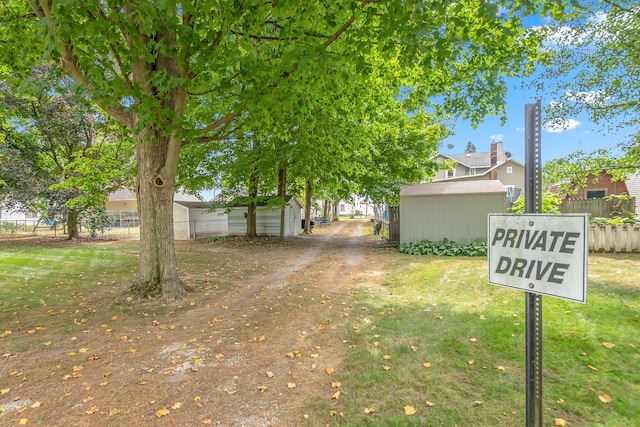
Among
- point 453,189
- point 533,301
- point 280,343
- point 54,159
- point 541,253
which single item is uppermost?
point 54,159

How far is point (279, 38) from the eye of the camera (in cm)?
571

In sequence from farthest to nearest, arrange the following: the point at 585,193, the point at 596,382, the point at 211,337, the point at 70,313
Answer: the point at 585,193, the point at 70,313, the point at 211,337, the point at 596,382

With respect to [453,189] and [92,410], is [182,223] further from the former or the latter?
[92,410]

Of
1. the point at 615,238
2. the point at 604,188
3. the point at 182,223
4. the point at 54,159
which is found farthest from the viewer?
the point at 604,188

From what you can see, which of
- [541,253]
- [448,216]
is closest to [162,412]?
[541,253]

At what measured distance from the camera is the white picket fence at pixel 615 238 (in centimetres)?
973

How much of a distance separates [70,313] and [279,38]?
19.7 ft

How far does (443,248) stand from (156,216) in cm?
933

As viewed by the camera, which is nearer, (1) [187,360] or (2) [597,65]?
(1) [187,360]

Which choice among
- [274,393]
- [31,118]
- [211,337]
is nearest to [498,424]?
[274,393]

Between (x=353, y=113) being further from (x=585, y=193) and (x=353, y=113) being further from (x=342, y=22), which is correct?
(x=585, y=193)

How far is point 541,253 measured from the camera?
1617 millimetres

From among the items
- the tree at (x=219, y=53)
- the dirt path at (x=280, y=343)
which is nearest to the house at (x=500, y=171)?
the tree at (x=219, y=53)

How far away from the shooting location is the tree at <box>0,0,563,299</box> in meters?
4.20
